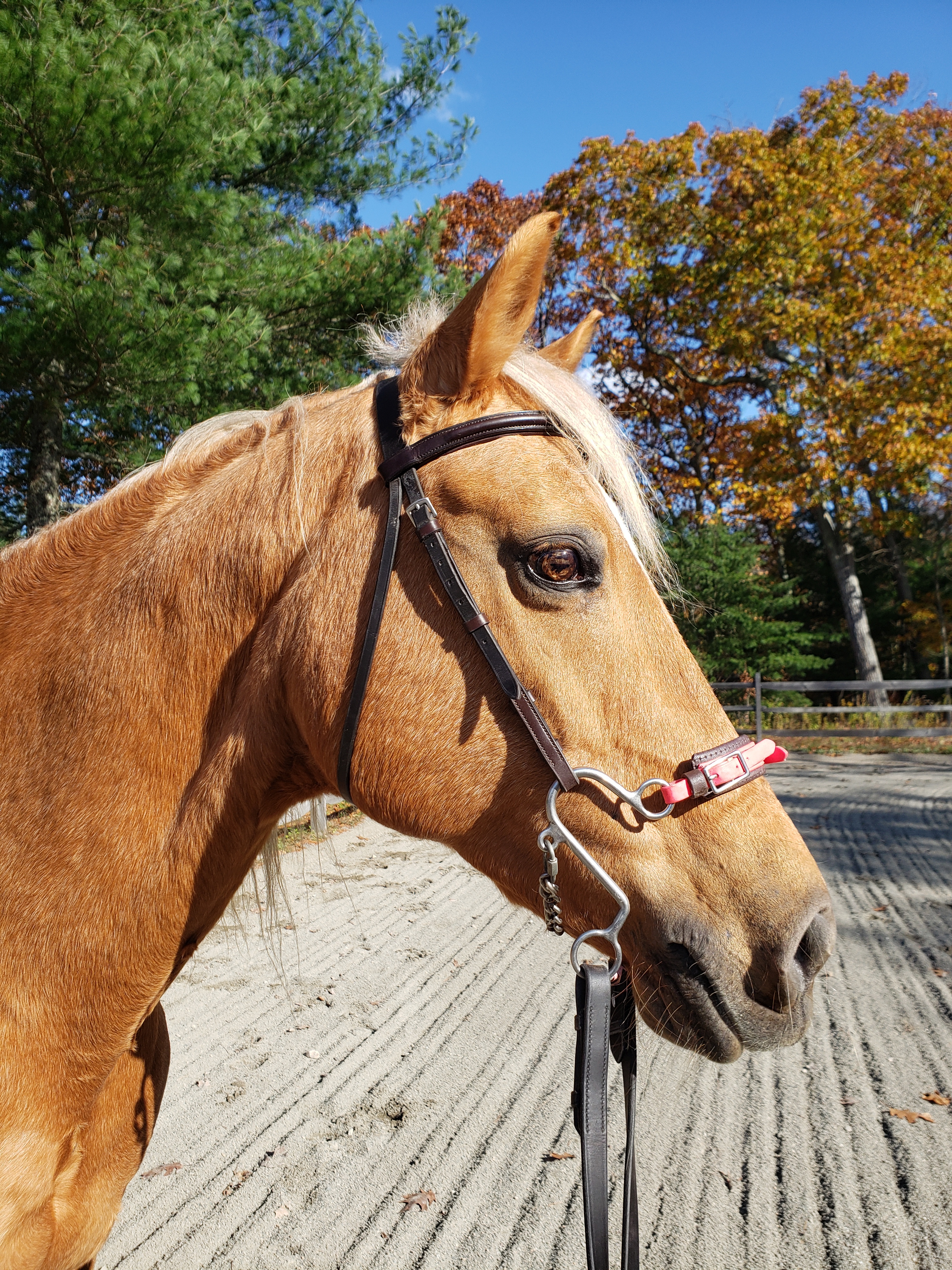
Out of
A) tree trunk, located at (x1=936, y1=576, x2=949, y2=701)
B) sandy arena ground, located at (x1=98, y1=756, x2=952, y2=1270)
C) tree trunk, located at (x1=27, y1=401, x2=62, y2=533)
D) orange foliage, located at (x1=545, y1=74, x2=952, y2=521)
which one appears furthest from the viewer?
tree trunk, located at (x1=936, y1=576, x2=949, y2=701)

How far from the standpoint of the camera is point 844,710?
16.4 metres

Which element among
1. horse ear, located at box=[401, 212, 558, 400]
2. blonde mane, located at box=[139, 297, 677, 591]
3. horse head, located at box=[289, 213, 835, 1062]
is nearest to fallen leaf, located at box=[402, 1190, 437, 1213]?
horse head, located at box=[289, 213, 835, 1062]

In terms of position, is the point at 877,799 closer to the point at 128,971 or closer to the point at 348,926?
the point at 348,926

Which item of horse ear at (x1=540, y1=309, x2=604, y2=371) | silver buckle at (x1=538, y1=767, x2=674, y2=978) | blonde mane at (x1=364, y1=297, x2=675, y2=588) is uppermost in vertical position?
horse ear at (x1=540, y1=309, x2=604, y2=371)

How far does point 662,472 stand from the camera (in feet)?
66.5

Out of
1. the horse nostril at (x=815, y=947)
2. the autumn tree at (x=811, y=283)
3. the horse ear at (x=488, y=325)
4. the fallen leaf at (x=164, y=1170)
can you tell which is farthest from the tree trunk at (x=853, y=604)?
the horse nostril at (x=815, y=947)

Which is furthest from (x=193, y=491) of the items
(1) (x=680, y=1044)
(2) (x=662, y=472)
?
(2) (x=662, y=472)

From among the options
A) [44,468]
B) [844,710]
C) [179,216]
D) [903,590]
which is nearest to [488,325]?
[179,216]

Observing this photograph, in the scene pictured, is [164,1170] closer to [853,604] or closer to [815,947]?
[815,947]

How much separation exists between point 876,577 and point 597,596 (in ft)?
86.0

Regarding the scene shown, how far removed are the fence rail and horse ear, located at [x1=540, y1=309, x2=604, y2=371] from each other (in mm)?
15024

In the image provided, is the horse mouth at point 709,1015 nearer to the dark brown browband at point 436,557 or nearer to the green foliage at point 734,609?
the dark brown browband at point 436,557

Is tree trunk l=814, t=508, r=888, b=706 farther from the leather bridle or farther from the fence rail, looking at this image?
the leather bridle

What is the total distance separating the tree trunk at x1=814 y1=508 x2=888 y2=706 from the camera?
1798 cm
